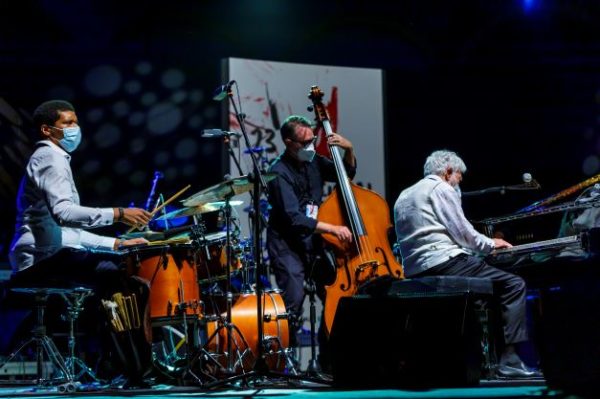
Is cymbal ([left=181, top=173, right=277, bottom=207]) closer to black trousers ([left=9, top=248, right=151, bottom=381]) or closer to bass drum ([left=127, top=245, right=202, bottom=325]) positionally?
bass drum ([left=127, top=245, right=202, bottom=325])

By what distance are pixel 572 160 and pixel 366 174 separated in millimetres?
2363

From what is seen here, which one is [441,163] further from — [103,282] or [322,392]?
[103,282]

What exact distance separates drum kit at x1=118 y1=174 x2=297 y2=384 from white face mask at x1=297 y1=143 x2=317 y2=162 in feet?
2.37

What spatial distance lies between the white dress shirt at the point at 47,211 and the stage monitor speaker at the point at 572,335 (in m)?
2.41

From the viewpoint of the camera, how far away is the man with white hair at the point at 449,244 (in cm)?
445

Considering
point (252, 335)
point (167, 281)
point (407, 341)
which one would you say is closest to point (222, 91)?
point (167, 281)

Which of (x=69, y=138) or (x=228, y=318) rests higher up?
(x=69, y=138)

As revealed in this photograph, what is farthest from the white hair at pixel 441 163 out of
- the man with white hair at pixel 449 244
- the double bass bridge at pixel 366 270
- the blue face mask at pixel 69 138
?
the blue face mask at pixel 69 138

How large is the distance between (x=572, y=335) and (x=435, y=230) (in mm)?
1625

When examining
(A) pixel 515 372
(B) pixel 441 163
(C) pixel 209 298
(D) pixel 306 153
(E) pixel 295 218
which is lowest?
(A) pixel 515 372

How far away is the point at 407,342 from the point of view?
361 cm

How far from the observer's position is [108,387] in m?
4.23

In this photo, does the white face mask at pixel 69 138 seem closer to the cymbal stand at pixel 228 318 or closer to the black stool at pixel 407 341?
the cymbal stand at pixel 228 318

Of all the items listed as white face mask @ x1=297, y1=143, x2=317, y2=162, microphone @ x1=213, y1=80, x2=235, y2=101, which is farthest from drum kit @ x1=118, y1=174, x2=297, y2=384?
white face mask @ x1=297, y1=143, x2=317, y2=162
